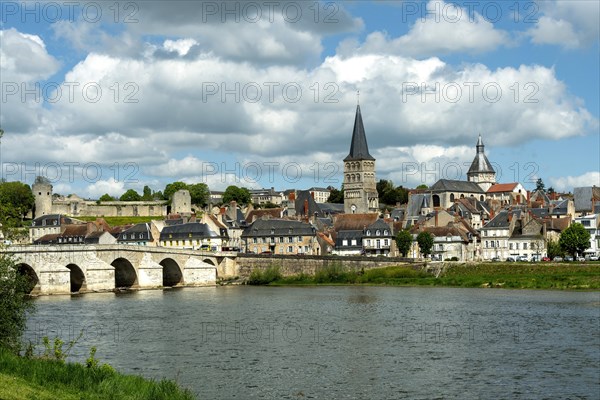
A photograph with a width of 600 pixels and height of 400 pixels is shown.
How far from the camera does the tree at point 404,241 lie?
6838cm

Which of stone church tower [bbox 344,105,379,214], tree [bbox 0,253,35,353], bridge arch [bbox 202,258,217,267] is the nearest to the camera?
tree [bbox 0,253,35,353]

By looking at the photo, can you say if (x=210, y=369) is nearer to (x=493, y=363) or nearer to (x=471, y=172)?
(x=493, y=363)

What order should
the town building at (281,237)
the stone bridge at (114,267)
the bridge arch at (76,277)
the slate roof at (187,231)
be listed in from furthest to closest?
the slate roof at (187,231) → the town building at (281,237) → the bridge arch at (76,277) → the stone bridge at (114,267)

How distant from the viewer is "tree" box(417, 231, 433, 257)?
6788cm

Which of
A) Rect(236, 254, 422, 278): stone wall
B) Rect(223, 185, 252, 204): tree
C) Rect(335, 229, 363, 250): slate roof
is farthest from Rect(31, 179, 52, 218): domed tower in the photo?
Rect(335, 229, 363, 250): slate roof

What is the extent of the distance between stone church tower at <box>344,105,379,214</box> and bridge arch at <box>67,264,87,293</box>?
54.9 m

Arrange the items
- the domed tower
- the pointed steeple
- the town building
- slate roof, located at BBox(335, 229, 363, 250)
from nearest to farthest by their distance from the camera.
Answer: slate roof, located at BBox(335, 229, 363, 250) < the town building < the domed tower < the pointed steeple

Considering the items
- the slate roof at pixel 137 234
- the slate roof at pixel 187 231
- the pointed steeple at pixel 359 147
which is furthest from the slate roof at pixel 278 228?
the pointed steeple at pixel 359 147

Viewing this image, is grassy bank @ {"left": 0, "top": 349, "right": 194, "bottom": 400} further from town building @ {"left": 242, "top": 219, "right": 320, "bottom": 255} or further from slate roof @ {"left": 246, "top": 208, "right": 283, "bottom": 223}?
slate roof @ {"left": 246, "top": 208, "right": 283, "bottom": 223}

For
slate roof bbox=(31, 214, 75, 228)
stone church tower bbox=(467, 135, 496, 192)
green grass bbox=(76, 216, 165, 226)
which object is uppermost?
stone church tower bbox=(467, 135, 496, 192)

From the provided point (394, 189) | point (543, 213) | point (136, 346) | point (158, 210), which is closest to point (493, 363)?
point (136, 346)

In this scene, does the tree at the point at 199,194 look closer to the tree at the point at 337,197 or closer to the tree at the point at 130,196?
the tree at the point at 130,196

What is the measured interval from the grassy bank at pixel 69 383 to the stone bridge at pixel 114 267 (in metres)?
31.6

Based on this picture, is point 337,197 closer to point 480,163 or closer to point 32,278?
point 480,163
